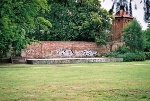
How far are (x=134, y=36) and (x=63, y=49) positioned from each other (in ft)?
34.9

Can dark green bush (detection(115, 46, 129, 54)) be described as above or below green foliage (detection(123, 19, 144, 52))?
below

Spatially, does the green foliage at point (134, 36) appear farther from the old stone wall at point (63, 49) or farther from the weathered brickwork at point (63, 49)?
the weathered brickwork at point (63, 49)

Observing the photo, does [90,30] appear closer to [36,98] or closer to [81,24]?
[81,24]

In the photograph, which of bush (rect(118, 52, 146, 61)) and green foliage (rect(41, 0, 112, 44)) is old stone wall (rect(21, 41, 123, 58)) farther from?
bush (rect(118, 52, 146, 61))

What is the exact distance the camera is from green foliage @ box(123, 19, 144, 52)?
1662 inches

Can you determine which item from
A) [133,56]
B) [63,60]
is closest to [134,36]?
[133,56]

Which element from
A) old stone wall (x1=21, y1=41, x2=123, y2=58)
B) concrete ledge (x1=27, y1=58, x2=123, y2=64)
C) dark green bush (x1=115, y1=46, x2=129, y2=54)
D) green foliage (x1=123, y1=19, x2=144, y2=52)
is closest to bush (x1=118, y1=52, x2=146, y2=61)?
concrete ledge (x1=27, y1=58, x2=123, y2=64)

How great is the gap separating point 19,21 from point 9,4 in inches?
119

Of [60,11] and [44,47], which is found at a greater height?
[60,11]

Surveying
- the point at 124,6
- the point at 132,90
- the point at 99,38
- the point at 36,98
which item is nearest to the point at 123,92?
the point at 132,90

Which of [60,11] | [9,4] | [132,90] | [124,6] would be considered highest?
[60,11]

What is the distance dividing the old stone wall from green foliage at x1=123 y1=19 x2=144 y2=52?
4.61 metres

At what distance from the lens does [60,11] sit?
1768 inches

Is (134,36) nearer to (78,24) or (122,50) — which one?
(122,50)
